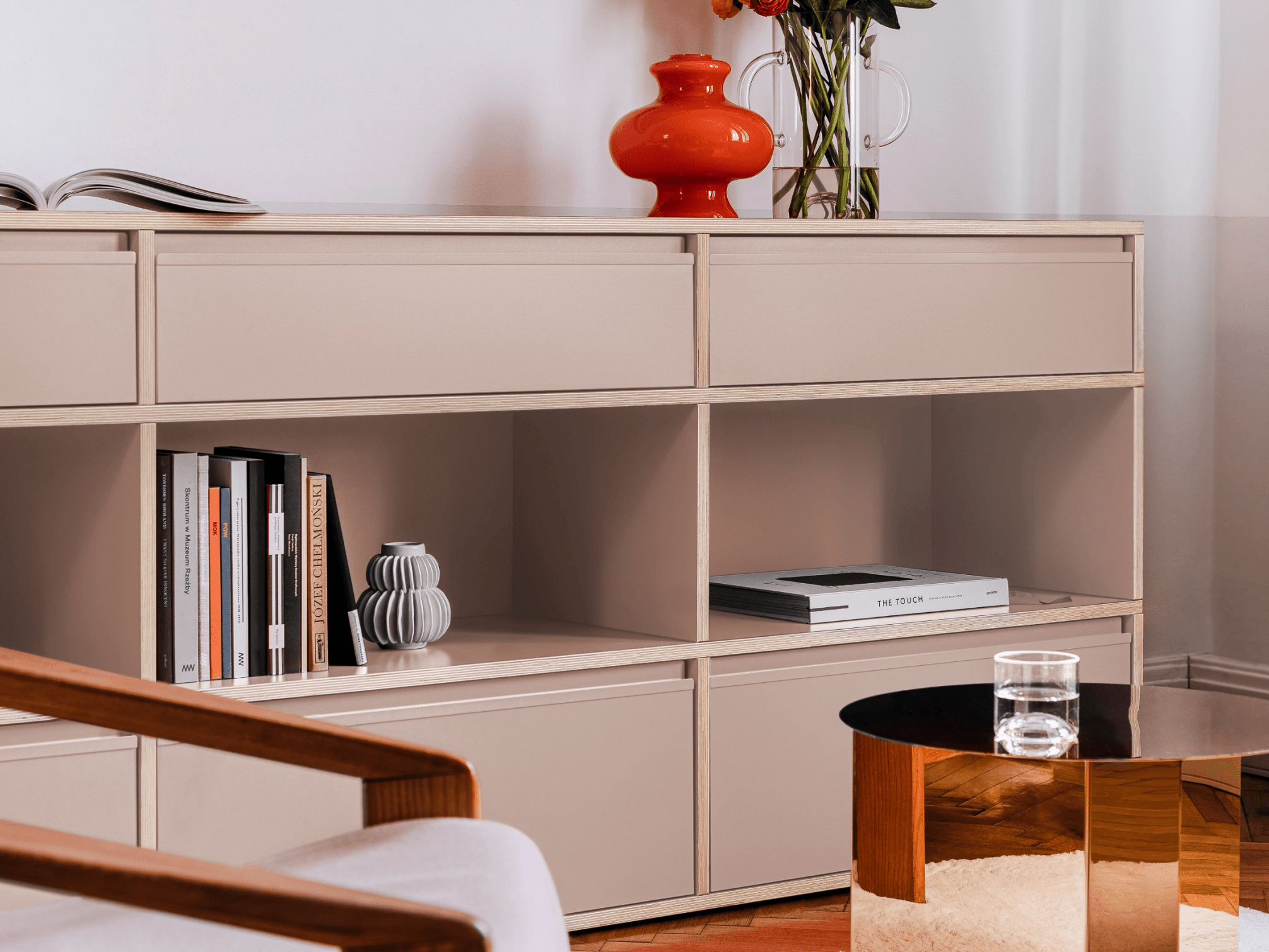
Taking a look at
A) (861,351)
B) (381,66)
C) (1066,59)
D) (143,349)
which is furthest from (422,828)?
(1066,59)

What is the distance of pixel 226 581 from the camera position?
200 cm

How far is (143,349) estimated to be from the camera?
186 centimetres

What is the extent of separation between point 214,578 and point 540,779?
50 centimetres

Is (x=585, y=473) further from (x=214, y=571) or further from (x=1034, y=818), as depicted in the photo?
(x=1034, y=818)

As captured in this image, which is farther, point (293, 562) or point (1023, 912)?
point (293, 562)

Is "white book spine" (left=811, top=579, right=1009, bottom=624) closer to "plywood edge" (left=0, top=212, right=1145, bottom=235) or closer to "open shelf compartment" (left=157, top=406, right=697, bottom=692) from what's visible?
"open shelf compartment" (left=157, top=406, right=697, bottom=692)

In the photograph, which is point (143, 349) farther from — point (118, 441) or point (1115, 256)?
point (1115, 256)

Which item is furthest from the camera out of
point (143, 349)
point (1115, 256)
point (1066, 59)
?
point (1066, 59)

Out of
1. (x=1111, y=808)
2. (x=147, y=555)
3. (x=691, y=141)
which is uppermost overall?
(x=691, y=141)

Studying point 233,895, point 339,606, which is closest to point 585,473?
point 339,606

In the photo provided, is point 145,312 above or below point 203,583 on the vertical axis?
above

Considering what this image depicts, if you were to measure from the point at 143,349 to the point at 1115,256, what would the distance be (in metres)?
1.53

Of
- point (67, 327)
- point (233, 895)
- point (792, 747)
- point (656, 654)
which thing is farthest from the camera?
point (792, 747)

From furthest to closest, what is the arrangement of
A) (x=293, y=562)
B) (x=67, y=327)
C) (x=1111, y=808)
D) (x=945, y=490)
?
(x=945, y=490), (x=293, y=562), (x=67, y=327), (x=1111, y=808)
